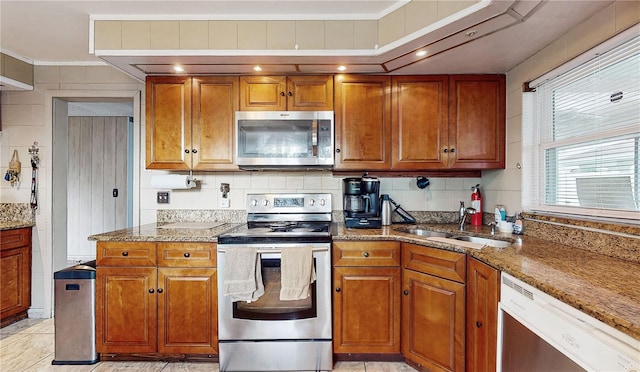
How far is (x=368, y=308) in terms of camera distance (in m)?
2.12

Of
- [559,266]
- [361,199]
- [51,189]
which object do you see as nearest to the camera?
[559,266]

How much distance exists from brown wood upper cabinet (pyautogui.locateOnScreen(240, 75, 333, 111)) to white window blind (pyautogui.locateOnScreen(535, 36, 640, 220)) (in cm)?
150

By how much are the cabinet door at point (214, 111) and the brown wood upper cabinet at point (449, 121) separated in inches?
49.8

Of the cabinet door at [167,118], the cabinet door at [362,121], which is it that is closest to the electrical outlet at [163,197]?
the cabinet door at [167,118]

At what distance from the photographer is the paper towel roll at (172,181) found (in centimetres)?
262

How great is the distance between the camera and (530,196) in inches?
87.7

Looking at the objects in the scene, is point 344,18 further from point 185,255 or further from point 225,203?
point 185,255

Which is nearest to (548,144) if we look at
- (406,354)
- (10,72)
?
(406,354)

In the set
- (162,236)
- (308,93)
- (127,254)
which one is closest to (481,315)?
(308,93)

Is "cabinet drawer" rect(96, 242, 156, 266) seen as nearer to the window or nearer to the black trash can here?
the black trash can

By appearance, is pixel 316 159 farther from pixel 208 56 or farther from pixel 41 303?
pixel 41 303

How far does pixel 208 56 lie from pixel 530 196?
2420 mm

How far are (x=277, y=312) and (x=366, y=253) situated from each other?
71 centimetres

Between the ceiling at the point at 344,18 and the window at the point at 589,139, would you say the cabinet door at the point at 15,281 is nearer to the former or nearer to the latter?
the ceiling at the point at 344,18
